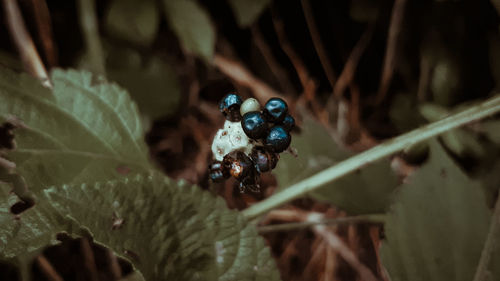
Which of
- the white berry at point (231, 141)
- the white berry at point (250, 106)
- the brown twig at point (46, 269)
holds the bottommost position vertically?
the brown twig at point (46, 269)

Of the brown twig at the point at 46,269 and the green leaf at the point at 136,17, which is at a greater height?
the green leaf at the point at 136,17

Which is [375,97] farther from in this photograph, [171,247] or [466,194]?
[171,247]

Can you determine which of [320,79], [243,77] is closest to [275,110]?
[243,77]

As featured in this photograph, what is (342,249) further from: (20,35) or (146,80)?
(20,35)

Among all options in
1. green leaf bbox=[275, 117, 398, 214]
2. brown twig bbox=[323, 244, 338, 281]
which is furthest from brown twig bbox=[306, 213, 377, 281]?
green leaf bbox=[275, 117, 398, 214]

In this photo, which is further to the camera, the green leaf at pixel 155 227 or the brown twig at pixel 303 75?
the brown twig at pixel 303 75

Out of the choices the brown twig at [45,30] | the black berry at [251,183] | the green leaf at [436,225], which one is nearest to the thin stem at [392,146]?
the green leaf at [436,225]

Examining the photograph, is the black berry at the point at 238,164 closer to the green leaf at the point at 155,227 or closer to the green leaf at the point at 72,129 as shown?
the green leaf at the point at 155,227
